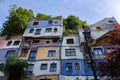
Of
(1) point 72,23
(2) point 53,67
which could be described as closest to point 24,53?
(2) point 53,67

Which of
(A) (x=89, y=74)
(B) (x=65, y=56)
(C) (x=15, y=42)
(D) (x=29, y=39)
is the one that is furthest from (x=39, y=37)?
(A) (x=89, y=74)

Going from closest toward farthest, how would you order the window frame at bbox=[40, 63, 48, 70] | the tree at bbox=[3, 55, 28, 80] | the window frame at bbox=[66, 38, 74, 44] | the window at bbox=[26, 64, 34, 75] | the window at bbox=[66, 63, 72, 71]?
the tree at bbox=[3, 55, 28, 80], the window at bbox=[26, 64, 34, 75], the window at bbox=[66, 63, 72, 71], the window frame at bbox=[40, 63, 48, 70], the window frame at bbox=[66, 38, 74, 44]

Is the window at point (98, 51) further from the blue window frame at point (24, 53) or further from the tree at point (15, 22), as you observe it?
the tree at point (15, 22)

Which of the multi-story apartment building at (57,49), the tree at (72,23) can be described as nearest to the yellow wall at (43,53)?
the multi-story apartment building at (57,49)

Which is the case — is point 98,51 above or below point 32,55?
above

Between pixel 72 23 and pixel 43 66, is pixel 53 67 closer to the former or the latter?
pixel 43 66

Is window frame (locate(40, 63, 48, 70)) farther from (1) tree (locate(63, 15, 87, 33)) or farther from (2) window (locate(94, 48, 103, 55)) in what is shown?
(1) tree (locate(63, 15, 87, 33))

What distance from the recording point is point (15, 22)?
1391 inches

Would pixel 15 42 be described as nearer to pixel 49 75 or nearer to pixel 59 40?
pixel 59 40

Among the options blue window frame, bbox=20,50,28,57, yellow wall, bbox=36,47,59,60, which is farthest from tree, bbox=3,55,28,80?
blue window frame, bbox=20,50,28,57

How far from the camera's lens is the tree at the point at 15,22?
35.3m

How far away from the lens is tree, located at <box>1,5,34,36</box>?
116 feet

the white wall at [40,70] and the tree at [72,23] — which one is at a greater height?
the tree at [72,23]

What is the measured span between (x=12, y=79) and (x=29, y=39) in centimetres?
877
